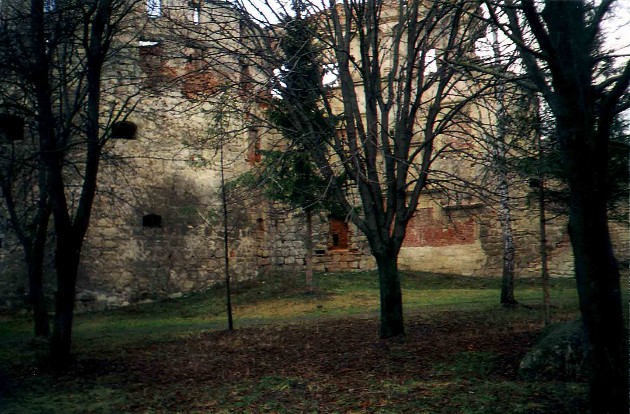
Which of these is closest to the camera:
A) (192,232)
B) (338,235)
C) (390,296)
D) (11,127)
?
(390,296)

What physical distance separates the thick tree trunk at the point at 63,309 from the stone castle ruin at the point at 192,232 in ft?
23.5

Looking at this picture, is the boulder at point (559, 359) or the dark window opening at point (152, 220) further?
the dark window opening at point (152, 220)

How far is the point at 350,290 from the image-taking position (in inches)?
699

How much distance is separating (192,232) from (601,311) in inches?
622

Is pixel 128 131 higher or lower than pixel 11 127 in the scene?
higher

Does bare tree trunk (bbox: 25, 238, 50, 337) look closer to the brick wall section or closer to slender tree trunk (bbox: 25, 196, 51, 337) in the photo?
slender tree trunk (bbox: 25, 196, 51, 337)

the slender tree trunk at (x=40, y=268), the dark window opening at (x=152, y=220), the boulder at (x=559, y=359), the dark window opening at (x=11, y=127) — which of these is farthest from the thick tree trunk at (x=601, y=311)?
the dark window opening at (x=152, y=220)

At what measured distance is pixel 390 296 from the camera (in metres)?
8.91

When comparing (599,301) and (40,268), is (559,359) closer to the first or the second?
(599,301)

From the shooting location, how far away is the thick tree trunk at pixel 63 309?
26.8ft

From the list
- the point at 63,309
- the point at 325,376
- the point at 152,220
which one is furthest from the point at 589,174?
the point at 152,220

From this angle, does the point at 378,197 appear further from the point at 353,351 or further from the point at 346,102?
the point at 353,351

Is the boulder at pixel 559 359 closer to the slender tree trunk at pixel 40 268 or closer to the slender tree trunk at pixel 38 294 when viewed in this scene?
the slender tree trunk at pixel 40 268

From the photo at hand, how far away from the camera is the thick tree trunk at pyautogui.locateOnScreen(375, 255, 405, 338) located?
29.1 feet
